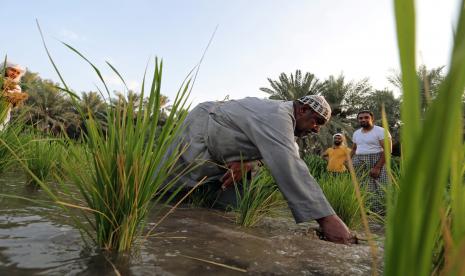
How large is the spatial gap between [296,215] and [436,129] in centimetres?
189

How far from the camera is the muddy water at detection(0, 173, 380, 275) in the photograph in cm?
124

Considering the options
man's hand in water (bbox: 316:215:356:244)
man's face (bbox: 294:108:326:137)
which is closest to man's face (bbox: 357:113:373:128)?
man's face (bbox: 294:108:326:137)

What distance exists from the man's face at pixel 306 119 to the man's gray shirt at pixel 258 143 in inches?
3.8

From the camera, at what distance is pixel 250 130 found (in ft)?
8.63

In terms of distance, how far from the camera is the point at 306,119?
2.85 m

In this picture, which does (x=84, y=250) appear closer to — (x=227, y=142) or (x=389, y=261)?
(x=389, y=261)

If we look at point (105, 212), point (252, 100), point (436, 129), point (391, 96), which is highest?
point (391, 96)

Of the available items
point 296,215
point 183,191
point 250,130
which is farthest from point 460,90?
point 183,191

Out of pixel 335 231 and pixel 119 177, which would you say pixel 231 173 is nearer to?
pixel 335 231

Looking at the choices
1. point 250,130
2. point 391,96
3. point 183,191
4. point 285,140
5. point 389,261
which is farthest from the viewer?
point 391,96

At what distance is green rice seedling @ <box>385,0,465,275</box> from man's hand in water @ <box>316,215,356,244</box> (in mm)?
1534

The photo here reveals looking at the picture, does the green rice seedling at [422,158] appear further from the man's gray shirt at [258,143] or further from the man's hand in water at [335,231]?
the man's hand in water at [335,231]

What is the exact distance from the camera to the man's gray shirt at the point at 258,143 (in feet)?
7.20

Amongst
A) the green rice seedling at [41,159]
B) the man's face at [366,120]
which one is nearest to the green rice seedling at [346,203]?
the man's face at [366,120]
